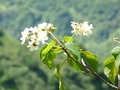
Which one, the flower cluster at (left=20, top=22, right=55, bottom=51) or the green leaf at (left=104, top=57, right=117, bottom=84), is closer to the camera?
the flower cluster at (left=20, top=22, right=55, bottom=51)

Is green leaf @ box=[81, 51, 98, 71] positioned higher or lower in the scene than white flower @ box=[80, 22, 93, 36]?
lower

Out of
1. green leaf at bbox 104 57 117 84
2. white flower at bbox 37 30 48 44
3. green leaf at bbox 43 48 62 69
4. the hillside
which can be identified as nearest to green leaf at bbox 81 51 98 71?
green leaf at bbox 104 57 117 84

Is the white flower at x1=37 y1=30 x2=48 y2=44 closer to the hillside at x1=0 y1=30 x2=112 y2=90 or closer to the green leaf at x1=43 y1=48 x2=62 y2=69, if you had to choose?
the green leaf at x1=43 y1=48 x2=62 y2=69

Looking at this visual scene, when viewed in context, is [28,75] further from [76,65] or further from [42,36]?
[42,36]

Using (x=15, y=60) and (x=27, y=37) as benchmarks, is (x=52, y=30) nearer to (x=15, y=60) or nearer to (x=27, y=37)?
(x=27, y=37)

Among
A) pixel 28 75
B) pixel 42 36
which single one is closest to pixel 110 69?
pixel 42 36

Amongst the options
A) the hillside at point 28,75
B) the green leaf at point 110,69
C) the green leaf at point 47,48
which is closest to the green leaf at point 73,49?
the green leaf at point 47,48

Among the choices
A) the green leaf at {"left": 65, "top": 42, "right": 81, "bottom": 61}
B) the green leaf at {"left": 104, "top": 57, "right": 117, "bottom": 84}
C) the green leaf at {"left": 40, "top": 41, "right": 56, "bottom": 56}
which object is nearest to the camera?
the green leaf at {"left": 65, "top": 42, "right": 81, "bottom": 61}

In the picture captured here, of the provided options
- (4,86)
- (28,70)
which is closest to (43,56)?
(4,86)
